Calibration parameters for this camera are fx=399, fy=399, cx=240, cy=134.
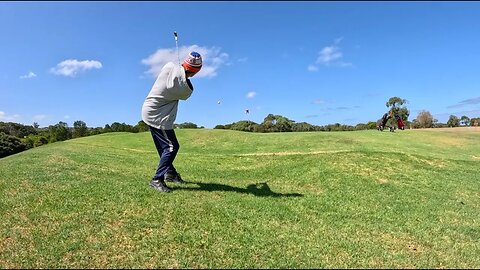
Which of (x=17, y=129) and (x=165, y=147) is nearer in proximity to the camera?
(x=165, y=147)

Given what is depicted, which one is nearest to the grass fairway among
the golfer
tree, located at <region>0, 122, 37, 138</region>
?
the golfer

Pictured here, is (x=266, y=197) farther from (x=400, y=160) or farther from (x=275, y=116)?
(x=275, y=116)

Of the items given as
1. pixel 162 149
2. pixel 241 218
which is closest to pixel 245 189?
pixel 162 149

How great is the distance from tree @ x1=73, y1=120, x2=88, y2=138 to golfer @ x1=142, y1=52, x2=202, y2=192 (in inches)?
1914

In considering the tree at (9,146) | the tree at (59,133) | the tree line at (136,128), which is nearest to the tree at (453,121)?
the tree line at (136,128)

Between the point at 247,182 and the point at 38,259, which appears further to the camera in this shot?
the point at 247,182

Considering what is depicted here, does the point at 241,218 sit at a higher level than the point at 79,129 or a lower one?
lower

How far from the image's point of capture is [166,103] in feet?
25.0

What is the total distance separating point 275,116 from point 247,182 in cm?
6007

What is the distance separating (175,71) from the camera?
730 centimetres

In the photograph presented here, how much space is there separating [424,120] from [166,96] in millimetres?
58915

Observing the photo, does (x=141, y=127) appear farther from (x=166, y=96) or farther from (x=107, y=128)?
(x=166, y=96)

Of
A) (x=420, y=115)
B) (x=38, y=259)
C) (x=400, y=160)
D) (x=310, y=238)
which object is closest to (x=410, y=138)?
(x=400, y=160)

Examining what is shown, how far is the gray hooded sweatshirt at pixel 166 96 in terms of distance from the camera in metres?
7.30
